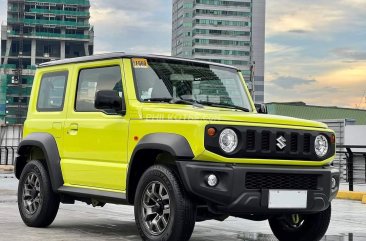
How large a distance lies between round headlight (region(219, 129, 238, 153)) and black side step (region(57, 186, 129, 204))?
1391 mm

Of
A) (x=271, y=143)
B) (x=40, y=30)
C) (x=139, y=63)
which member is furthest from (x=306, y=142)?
(x=40, y=30)

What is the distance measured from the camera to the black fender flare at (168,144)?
619 cm

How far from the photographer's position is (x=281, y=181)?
6.37 metres

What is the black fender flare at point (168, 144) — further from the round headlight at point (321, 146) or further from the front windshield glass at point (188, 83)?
the round headlight at point (321, 146)

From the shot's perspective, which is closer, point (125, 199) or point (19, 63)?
point (125, 199)

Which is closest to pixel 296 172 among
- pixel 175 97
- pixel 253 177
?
pixel 253 177

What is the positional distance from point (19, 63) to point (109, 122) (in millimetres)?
172103

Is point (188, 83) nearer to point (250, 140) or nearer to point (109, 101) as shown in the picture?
point (109, 101)

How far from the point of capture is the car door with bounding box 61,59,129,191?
Result: 7.16 m

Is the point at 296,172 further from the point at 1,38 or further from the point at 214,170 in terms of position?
the point at 1,38

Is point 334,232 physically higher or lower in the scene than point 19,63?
lower

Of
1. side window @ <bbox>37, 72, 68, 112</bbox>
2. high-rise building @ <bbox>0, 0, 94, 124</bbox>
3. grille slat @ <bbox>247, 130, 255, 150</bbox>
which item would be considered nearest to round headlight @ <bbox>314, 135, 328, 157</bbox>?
grille slat @ <bbox>247, 130, 255, 150</bbox>

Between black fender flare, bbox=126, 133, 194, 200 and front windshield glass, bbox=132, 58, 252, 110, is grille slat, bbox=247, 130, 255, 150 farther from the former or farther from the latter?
front windshield glass, bbox=132, 58, 252, 110

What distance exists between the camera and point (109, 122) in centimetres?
733
